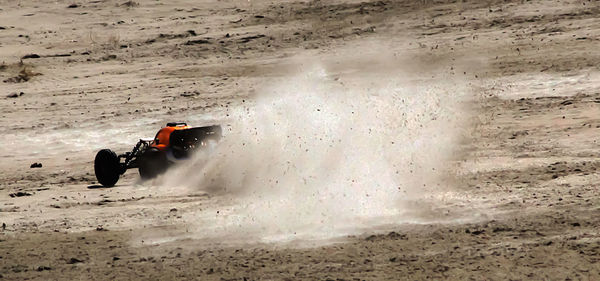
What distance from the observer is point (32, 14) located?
29203 millimetres

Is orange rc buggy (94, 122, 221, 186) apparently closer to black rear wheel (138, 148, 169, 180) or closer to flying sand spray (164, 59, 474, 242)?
black rear wheel (138, 148, 169, 180)

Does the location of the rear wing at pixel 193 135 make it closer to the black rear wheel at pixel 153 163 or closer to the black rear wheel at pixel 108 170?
the black rear wheel at pixel 153 163

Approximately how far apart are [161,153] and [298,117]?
2045mm

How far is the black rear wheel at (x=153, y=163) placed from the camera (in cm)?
1784

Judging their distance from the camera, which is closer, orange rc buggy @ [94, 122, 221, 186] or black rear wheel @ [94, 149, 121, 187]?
orange rc buggy @ [94, 122, 221, 186]

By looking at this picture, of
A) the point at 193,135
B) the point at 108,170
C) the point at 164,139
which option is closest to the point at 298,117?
the point at 193,135

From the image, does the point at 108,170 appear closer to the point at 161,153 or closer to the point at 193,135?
the point at 161,153

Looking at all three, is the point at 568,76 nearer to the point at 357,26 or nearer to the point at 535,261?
the point at 357,26

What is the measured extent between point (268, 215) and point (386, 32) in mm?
10943

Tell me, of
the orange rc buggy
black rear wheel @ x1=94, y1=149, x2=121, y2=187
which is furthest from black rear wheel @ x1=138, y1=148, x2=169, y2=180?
black rear wheel @ x1=94, y1=149, x2=121, y2=187

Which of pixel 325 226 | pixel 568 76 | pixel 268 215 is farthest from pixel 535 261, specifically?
pixel 568 76

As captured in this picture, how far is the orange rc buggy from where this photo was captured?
58.5ft

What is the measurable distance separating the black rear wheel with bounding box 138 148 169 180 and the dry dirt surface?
0.73 feet

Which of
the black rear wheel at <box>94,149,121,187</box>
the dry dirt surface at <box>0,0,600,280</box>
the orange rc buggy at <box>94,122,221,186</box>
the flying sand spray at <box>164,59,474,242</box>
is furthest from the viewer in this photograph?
the black rear wheel at <box>94,149,121,187</box>
